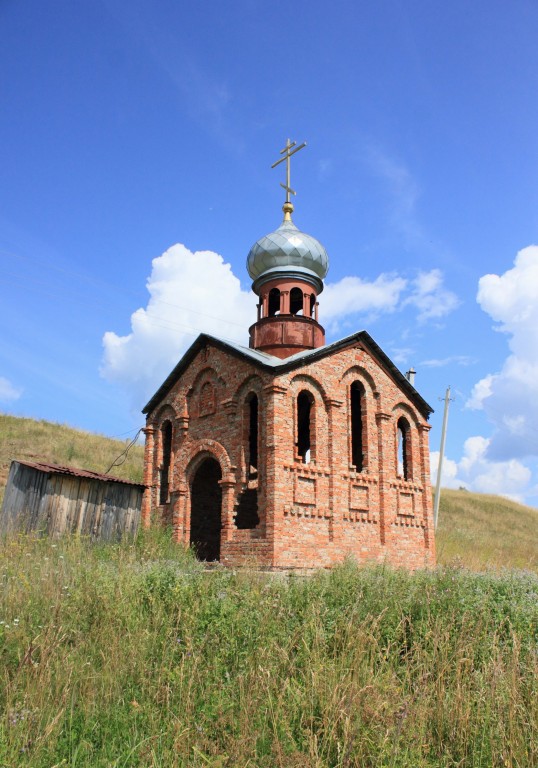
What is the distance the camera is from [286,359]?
16016 millimetres

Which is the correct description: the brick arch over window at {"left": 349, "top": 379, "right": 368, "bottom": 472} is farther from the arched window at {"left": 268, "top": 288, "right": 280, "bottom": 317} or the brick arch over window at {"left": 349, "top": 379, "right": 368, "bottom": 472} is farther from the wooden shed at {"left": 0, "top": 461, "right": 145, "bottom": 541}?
the wooden shed at {"left": 0, "top": 461, "right": 145, "bottom": 541}

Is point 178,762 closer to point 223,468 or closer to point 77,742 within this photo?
point 77,742

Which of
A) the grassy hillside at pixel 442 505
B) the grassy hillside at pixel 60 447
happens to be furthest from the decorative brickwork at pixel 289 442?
the grassy hillside at pixel 60 447

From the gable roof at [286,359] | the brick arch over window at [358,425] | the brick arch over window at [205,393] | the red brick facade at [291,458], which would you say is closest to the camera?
the red brick facade at [291,458]

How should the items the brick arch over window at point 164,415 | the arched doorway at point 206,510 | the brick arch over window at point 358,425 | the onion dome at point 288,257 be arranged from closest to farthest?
the brick arch over window at point 358,425 → the arched doorway at point 206,510 → the brick arch over window at point 164,415 → the onion dome at point 288,257

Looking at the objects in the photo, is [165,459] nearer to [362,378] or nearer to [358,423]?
[358,423]

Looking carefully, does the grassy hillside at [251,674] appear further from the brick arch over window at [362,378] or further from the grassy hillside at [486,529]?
the grassy hillside at [486,529]

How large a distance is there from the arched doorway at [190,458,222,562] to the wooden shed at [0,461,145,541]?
7.98ft

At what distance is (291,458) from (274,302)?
22.3ft

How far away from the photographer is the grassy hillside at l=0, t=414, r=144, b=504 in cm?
2627

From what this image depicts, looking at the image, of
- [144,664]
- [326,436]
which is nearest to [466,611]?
[144,664]

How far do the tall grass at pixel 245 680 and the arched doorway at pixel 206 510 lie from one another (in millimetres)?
10021

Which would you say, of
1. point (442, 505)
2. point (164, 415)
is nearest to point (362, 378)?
point (164, 415)

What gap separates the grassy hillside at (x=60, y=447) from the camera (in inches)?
1034
